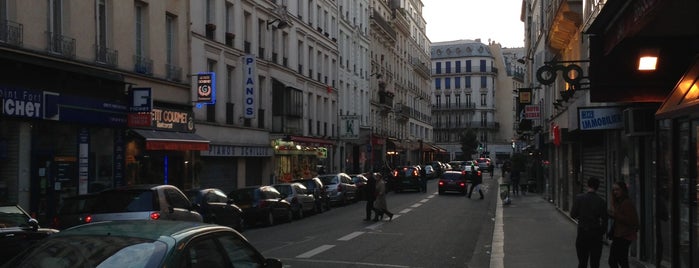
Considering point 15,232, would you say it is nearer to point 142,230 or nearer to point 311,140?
point 142,230

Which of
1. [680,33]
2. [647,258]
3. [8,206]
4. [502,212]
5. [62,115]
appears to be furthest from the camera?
[502,212]

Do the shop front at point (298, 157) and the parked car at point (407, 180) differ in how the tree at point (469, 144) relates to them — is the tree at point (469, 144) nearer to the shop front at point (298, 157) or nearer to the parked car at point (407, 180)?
the shop front at point (298, 157)

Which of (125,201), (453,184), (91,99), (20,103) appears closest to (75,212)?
(125,201)

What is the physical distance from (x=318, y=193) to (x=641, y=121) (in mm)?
17062

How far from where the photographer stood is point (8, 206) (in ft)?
35.9

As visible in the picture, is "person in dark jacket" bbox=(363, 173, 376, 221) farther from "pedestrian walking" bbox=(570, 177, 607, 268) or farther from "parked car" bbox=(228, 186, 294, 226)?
"pedestrian walking" bbox=(570, 177, 607, 268)

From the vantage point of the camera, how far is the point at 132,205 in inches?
506

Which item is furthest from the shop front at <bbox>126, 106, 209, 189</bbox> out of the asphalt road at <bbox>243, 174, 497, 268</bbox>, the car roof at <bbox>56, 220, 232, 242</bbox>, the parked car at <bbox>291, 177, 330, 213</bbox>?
the car roof at <bbox>56, 220, 232, 242</bbox>

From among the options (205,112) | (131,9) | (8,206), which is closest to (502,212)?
(205,112)

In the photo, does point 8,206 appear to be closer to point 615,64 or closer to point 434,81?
point 615,64

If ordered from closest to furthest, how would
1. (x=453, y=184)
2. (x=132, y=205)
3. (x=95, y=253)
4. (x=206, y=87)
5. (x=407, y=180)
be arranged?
(x=95, y=253) < (x=132, y=205) < (x=206, y=87) < (x=453, y=184) < (x=407, y=180)

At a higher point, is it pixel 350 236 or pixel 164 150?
pixel 164 150

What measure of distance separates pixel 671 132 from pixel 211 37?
23.0 m

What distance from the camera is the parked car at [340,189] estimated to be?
30.2m
